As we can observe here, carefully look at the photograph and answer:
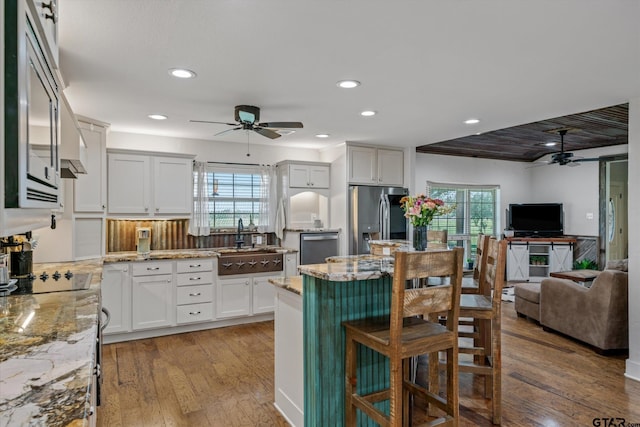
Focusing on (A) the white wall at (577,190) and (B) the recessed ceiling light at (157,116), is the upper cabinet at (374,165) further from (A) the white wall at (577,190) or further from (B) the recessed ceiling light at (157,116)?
(A) the white wall at (577,190)

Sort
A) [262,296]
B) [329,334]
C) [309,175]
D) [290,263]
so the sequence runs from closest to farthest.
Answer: [329,334] < [262,296] < [290,263] < [309,175]

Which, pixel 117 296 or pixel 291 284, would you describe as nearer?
pixel 291 284

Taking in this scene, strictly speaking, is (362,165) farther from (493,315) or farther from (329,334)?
(329,334)

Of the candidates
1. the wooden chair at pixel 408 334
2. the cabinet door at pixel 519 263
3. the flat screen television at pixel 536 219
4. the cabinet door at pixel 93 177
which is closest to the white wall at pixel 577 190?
the flat screen television at pixel 536 219

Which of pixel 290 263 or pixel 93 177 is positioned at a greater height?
pixel 93 177

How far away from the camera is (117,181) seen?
4469 mm

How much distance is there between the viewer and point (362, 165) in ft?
18.3

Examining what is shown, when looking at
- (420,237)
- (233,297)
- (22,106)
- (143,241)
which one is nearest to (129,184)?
(143,241)

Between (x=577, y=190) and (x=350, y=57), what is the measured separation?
6851 millimetres

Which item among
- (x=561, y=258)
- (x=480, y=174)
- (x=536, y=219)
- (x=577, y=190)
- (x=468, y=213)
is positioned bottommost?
(x=561, y=258)

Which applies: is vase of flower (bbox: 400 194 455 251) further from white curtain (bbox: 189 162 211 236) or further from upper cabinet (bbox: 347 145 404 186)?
white curtain (bbox: 189 162 211 236)

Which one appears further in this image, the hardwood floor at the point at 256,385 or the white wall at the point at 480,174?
the white wall at the point at 480,174

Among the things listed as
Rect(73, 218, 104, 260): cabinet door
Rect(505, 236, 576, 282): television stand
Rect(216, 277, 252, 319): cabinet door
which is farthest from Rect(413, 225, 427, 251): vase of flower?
Rect(505, 236, 576, 282): television stand

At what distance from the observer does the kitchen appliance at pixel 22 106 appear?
0.78 meters
